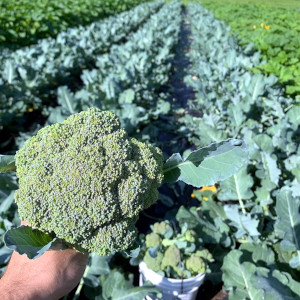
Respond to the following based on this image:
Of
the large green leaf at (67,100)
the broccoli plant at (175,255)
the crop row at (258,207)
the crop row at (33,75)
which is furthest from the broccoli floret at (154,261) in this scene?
the crop row at (33,75)

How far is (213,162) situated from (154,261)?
1.10 metres

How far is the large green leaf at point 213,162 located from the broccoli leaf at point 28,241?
1.85ft

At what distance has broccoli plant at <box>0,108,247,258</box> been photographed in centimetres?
108

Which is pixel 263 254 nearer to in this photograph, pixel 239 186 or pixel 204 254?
pixel 204 254

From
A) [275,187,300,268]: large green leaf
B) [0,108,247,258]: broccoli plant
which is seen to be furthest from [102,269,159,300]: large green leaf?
[275,187,300,268]: large green leaf

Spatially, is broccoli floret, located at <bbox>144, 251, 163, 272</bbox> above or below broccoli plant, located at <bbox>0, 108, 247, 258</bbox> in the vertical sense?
below

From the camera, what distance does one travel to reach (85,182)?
1.08m

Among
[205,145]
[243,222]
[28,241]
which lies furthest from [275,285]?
[205,145]

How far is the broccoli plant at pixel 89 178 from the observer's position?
1079 mm

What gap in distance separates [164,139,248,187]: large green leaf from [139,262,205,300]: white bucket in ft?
3.41

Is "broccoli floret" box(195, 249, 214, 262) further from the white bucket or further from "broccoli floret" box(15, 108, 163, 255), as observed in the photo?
"broccoli floret" box(15, 108, 163, 255)

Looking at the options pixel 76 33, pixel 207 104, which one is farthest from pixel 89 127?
pixel 76 33

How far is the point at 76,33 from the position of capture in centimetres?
848

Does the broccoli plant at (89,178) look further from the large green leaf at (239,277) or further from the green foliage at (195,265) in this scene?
the large green leaf at (239,277)
